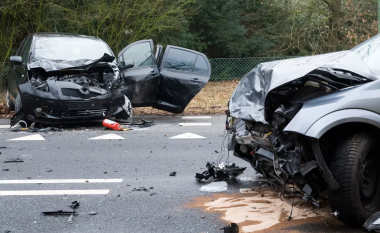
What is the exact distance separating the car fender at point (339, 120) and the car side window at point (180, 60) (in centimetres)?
714

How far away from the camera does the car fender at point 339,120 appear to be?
357cm

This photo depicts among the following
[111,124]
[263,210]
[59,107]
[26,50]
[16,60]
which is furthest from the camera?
[26,50]

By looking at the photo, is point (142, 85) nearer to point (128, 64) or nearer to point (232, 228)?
point (128, 64)

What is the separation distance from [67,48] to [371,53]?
701 centimetres

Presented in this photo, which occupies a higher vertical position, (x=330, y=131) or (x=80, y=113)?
(x=330, y=131)

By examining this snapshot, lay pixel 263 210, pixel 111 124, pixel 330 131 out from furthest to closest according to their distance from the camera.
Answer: pixel 111 124, pixel 263 210, pixel 330 131

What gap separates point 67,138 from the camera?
8453 millimetres

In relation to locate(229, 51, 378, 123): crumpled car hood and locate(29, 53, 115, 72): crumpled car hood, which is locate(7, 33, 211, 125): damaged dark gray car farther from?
locate(229, 51, 378, 123): crumpled car hood

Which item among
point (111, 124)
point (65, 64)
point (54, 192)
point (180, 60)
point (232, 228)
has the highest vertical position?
point (180, 60)

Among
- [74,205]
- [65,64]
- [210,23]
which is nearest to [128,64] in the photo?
[65,64]

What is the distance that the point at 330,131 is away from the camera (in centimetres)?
373

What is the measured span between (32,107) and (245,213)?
589 centimetres

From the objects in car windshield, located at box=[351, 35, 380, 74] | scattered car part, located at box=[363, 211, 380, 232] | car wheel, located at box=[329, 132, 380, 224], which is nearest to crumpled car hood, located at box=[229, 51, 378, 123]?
car windshield, located at box=[351, 35, 380, 74]

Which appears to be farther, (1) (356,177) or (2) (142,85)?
(2) (142,85)
